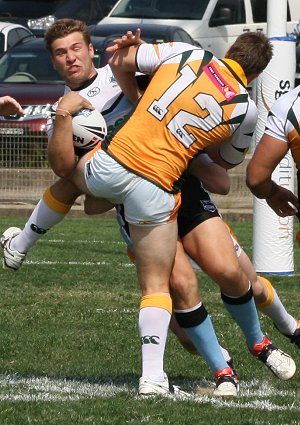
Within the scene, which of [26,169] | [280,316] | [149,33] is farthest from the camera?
[149,33]

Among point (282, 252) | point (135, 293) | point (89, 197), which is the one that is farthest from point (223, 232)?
point (282, 252)

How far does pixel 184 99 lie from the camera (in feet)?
19.9

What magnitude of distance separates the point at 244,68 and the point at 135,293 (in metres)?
3.97

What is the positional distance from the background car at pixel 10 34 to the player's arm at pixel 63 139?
16.7 metres

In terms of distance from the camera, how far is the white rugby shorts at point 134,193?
6016mm

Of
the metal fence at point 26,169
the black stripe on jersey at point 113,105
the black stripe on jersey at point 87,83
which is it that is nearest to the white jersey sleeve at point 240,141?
the black stripe on jersey at point 113,105

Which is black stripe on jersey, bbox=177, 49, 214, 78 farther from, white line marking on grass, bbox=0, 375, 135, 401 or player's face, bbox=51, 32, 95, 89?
white line marking on grass, bbox=0, 375, 135, 401

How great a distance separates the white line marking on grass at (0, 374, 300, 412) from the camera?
5930mm

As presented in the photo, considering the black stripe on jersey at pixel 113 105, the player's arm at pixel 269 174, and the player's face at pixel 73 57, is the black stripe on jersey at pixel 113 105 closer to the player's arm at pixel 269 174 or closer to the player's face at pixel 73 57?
the player's face at pixel 73 57

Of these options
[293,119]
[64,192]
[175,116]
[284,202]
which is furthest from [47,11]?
[293,119]

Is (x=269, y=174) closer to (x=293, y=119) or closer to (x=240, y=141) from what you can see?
(x=240, y=141)

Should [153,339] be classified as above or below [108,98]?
below

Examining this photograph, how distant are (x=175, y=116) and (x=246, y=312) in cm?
119

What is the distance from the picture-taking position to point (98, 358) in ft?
24.1
